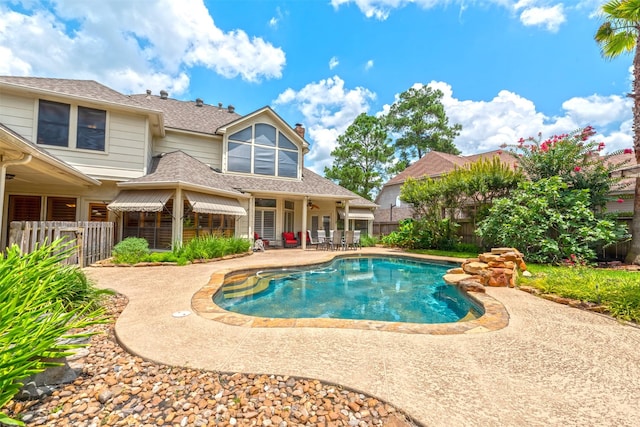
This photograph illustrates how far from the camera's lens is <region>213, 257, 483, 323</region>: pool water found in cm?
633

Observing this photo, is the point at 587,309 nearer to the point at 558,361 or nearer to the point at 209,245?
the point at 558,361

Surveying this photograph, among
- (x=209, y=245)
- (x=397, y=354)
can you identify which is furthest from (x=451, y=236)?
(x=397, y=354)

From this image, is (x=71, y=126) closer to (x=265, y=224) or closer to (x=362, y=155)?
(x=265, y=224)

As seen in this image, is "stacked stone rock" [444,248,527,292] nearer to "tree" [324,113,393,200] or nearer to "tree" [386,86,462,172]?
"tree" [324,113,393,200]

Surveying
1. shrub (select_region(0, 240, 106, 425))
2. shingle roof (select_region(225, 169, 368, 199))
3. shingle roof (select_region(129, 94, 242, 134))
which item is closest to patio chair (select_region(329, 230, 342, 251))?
shingle roof (select_region(225, 169, 368, 199))

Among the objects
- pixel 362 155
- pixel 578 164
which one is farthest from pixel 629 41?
pixel 362 155

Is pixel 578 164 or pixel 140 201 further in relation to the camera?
pixel 578 164

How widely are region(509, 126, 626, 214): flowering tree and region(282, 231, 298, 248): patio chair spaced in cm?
1371

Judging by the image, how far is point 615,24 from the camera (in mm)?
11383

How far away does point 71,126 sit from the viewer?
11.5 m

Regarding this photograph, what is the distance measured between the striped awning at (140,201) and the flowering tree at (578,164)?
17.4 m

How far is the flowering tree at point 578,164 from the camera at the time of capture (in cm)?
1187

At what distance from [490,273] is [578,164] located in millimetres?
9082

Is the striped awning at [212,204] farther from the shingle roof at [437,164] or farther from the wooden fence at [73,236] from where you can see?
the shingle roof at [437,164]
